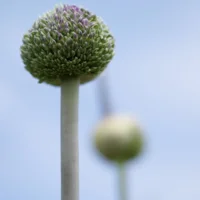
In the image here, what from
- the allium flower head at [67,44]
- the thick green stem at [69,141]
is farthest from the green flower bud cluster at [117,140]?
the thick green stem at [69,141]

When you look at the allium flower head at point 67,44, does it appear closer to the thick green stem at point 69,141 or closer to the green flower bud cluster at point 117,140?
the thick green stem at point 69,141

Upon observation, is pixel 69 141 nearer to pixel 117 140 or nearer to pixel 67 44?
pixel 67 44

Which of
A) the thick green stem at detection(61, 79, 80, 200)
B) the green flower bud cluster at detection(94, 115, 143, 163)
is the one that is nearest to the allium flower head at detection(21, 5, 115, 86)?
the thick green stem at detection(61, 79, 80, 200)

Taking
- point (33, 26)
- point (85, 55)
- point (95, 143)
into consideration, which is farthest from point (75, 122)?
point (95, 143)

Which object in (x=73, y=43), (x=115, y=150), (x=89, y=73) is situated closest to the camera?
(x=115, y=150)

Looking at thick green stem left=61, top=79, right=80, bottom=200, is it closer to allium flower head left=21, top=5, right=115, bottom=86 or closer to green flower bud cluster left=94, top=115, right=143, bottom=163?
allium flower head left=21, top=5, right=115, bottom=86

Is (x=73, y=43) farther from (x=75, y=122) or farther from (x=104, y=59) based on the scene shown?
(x=75, y=122)
